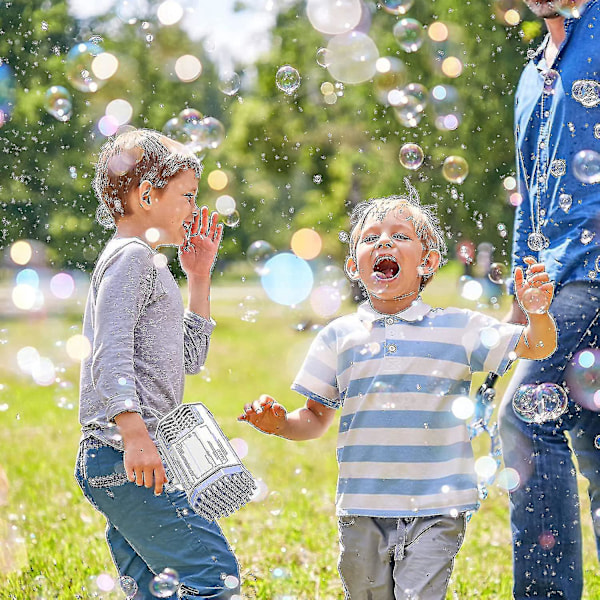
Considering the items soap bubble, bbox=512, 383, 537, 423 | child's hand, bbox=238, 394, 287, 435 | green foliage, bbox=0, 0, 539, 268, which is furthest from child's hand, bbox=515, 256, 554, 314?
green foliage, bbox=0, 0, 539, 268

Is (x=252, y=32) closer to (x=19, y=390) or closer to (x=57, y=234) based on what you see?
(x=57, y=234)

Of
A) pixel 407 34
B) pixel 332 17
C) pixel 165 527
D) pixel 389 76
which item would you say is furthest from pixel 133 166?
pixel 332 17

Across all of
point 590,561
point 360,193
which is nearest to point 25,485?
point 590,561

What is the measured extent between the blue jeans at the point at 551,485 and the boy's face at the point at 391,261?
0.40 meters

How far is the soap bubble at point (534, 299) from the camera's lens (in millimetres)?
2053

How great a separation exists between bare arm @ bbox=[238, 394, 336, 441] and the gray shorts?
0.23 meters

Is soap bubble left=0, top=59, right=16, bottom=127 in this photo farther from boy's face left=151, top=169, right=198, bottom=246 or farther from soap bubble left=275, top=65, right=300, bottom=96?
boy's face left=151, top=169, right=198, bottom=246

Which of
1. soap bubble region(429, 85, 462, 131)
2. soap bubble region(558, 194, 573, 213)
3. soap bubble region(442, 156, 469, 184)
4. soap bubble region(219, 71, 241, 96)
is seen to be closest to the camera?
soap bubble region(558, 194, 573, 213)

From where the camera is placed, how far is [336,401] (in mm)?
2312

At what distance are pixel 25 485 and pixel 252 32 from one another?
10.4 m

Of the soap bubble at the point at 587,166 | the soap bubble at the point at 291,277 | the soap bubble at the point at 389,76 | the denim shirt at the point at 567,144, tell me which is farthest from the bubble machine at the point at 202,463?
the soap bubble at the point at 291,277

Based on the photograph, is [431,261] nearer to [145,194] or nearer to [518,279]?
[518,279]

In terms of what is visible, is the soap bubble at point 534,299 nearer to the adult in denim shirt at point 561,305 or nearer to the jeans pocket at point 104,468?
the adult in denim shirt at point 561,305

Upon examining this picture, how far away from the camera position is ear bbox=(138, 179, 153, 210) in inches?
89.4
